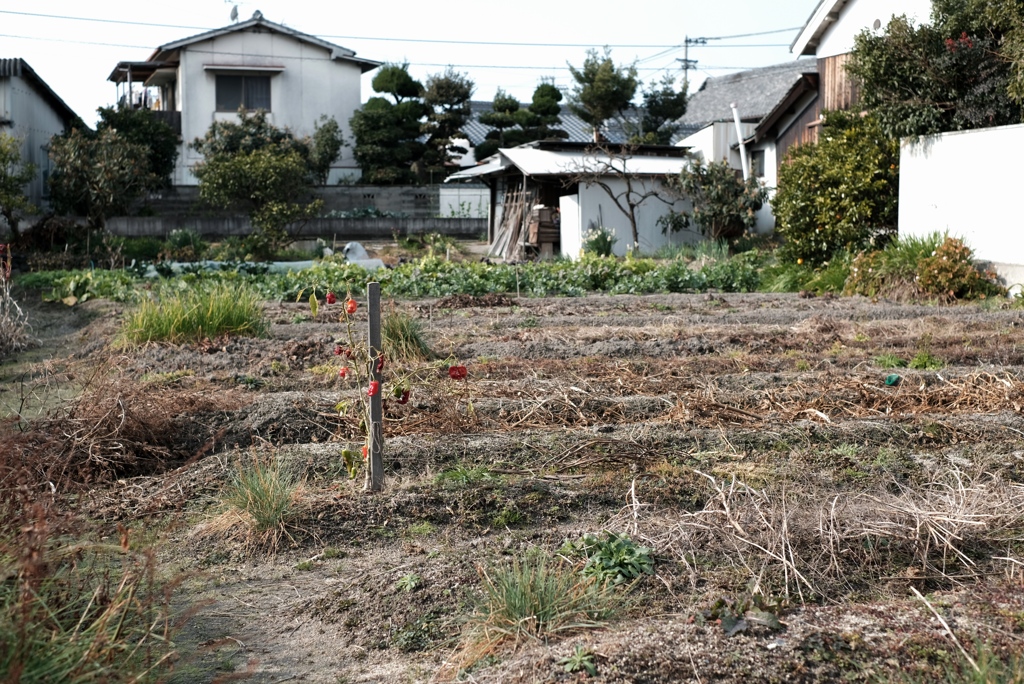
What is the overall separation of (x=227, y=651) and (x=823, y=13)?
65.4 ft

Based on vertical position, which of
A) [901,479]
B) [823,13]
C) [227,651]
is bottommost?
[227,651]

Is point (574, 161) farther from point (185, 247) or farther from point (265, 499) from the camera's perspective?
point (265, 499)

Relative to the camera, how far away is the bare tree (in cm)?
2370

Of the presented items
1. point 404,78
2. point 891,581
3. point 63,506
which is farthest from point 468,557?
point 404,78

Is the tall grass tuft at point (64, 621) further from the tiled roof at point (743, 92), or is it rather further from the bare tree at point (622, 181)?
the tiled roof at point (743, 92)

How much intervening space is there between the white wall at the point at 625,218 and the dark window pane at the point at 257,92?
1474 centimetres

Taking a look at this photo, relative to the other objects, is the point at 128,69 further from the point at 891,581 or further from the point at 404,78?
the point at 891,581

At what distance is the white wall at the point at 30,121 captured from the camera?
25656 mm

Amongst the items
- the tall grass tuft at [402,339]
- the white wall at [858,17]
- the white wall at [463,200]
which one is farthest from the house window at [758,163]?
the tall grass tuft at [402,339]

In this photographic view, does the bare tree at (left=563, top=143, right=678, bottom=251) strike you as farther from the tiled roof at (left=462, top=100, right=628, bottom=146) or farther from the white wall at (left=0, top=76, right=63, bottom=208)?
the tiled roof at (left=462, top=100, right=628, bottom=146)

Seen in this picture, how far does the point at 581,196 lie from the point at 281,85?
15310 mm

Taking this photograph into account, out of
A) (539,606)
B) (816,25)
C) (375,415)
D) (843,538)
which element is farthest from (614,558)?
(816,25)

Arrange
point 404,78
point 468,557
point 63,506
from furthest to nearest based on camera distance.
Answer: point 404,78 → point 63,506 → point 468,557

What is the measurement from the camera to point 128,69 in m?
35.1
